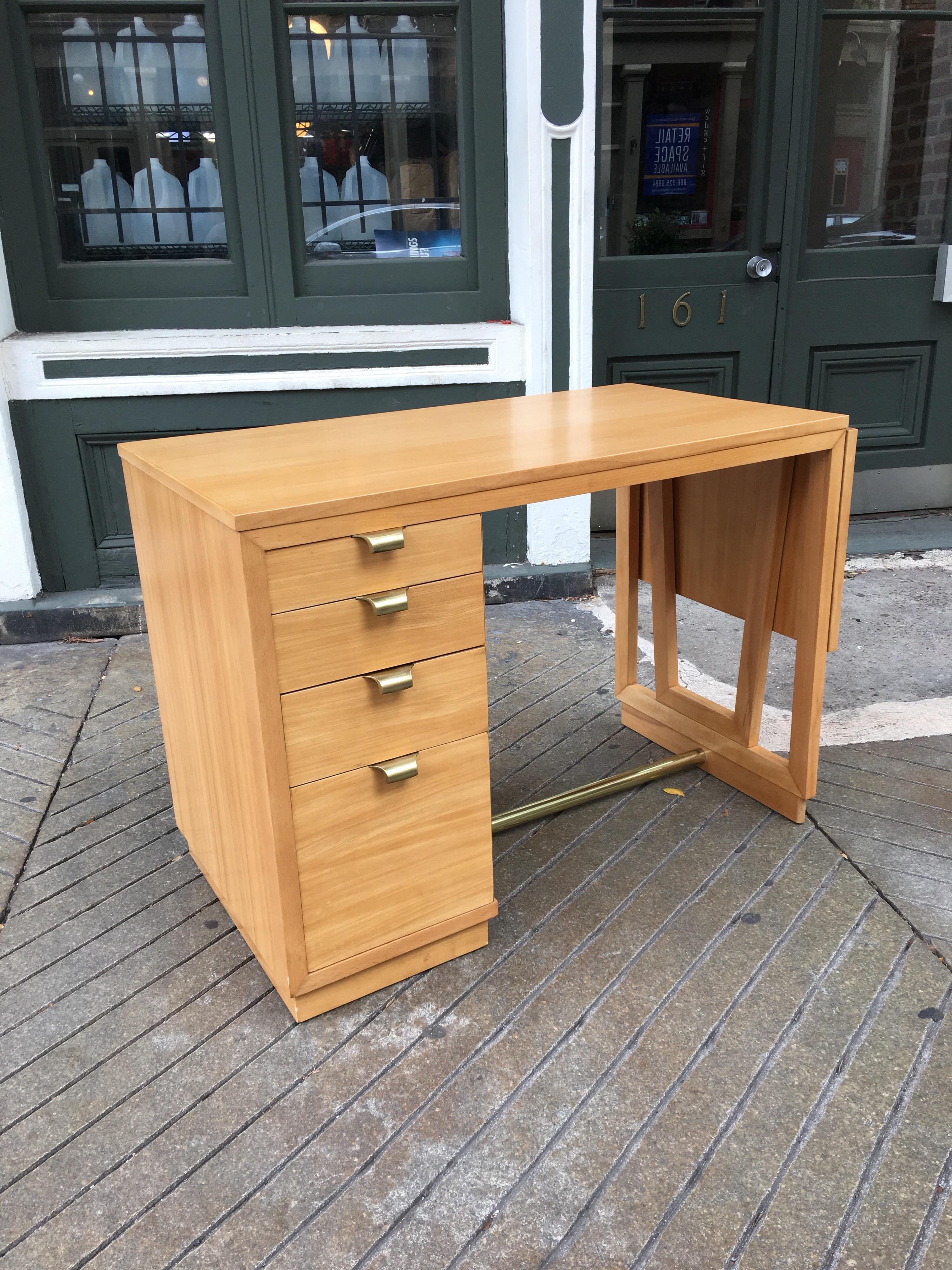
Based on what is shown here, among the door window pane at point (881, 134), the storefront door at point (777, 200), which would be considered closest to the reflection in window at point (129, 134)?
the storefront door at point (777, 200)

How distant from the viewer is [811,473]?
6.94 ft

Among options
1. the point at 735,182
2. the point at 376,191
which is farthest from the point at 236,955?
the point at 735,182

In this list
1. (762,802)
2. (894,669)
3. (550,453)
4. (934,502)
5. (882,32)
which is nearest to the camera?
(550,453)

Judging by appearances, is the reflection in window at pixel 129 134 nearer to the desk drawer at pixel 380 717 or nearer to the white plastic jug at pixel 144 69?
the white plastic jug at pixel 144 69

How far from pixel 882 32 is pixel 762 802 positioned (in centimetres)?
347

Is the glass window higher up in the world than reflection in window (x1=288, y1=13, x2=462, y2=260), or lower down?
higher up

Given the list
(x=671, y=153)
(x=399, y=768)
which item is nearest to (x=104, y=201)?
(x=671, y=153)

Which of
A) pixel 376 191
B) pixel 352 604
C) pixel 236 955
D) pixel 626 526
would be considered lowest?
pixel 236 955

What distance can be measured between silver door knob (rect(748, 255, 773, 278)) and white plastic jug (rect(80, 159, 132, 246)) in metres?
2.51

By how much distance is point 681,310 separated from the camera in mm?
4180

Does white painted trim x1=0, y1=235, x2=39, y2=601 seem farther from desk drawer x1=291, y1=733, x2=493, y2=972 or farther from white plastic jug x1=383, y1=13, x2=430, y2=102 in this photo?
desk drawer x1=291, y1=733, x2=493, y2=972

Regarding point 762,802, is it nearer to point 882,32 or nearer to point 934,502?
point 934,502

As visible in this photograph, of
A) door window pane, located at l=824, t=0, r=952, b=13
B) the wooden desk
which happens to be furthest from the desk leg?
door window pane, located at l=824, t=0, r=952, b=13

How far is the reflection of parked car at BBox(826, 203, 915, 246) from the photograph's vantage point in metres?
4.27
